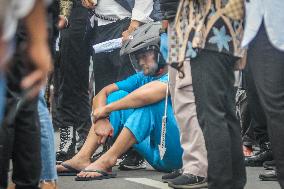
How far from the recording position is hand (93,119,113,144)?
5.61 metres

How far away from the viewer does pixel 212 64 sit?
370cm

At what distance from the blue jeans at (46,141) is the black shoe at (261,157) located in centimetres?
223

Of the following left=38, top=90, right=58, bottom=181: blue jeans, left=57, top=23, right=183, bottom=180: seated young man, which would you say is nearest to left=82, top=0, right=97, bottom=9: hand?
left=57, top=23, right=183, bottom=180: seated young man

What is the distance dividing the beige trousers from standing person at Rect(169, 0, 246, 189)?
0.92 m

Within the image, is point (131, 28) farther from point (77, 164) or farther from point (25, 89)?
point (25, 89)

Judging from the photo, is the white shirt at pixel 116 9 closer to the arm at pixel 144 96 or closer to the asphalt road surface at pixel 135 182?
the arm at pixel 144 96

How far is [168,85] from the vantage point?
539 cm

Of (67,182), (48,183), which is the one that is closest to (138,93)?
(67,182)

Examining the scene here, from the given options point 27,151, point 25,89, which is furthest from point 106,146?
point 25,89

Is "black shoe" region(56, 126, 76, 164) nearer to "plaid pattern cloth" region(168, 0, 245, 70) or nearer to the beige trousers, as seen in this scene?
the beige trousers

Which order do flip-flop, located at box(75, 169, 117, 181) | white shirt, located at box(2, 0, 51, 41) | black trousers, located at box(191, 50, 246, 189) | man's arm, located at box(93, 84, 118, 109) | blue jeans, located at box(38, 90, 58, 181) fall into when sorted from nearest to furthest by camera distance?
white shirt, located at box(2, 0, 51, 41)
black trousers, located at box(191, 50, 246, 189)
blue jeans, located at box(38, 90, 58, 181)
flip-flop, located at box(75, 169, 117, 181)
man's arm, located at box(93, 84, 118, 109)

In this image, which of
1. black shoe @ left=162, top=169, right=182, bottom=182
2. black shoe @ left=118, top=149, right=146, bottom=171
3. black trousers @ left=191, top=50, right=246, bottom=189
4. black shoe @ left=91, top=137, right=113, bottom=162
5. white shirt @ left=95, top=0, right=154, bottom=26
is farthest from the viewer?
white shirt @ left=95, top=0, right=154, bottom=26

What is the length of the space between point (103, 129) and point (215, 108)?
1.99 m

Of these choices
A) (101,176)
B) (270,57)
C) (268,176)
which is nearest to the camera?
(270,57)
